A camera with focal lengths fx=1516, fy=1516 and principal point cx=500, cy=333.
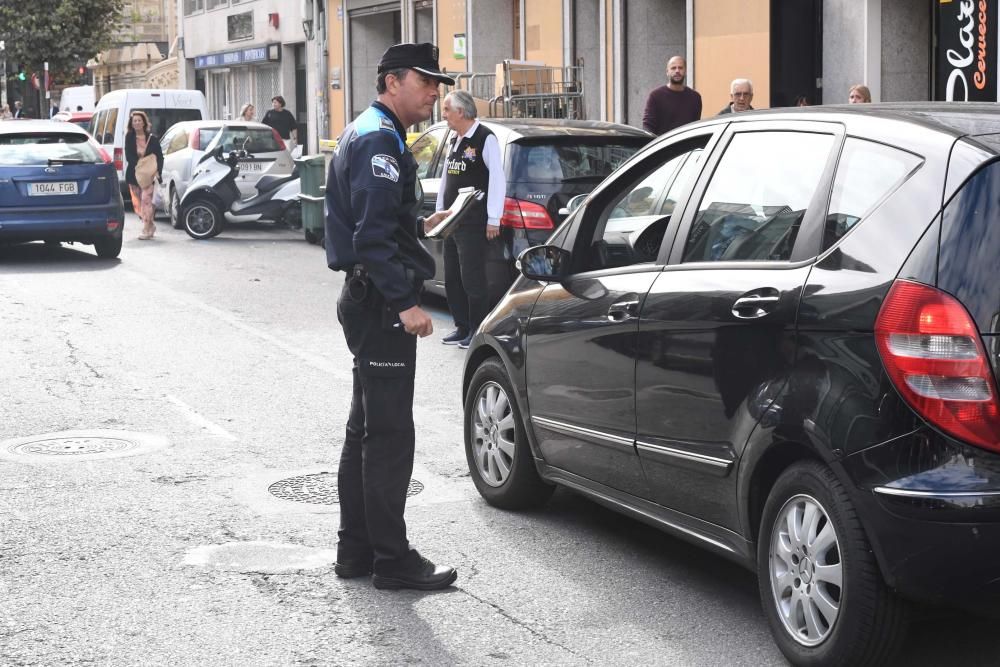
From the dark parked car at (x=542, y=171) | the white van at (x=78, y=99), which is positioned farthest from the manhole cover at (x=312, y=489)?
the white van at (x=78, y=99)

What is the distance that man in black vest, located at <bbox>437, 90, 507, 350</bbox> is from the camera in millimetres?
10242

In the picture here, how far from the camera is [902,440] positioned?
3729 mm

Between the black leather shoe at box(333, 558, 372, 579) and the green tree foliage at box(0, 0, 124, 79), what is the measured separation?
52.4 metres

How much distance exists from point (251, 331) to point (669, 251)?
275 inches

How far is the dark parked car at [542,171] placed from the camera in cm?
1052

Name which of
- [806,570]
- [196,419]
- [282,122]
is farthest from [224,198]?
[806,570]

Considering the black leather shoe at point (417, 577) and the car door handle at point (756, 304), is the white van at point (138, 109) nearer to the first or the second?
the black leather shoe at point (417, 577)

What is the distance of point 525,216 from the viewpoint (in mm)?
10508

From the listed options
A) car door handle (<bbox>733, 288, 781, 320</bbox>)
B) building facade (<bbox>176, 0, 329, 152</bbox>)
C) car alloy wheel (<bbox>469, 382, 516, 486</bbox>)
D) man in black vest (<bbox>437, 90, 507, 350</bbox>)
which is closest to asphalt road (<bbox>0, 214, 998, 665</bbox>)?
car alloy wheel (<bbox>469, 382, 516, 486</bbox>)

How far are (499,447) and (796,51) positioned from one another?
47.3 ft

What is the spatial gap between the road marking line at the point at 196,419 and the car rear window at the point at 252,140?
1330 centimetres

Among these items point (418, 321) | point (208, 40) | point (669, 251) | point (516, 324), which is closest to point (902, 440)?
point (669, 251)

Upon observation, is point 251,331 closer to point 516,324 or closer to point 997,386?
point 516,324

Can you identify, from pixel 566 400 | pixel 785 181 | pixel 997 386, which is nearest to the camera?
pixel 997 386
